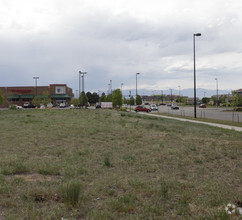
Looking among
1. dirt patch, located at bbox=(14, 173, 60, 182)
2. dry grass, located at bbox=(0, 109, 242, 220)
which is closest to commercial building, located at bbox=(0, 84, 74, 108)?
dry grass, located at bbox=(0, 109, 242, 220)

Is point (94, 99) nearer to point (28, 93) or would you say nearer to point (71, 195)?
point (28, 93)

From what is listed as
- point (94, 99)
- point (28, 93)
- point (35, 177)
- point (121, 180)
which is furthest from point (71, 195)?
point (94, 99)

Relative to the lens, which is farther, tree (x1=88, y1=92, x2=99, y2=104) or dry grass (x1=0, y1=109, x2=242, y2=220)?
tree (x1=88, y1=92, x2=99, y2=104)

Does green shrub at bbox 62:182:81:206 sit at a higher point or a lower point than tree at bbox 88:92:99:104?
lower

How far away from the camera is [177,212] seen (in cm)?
457

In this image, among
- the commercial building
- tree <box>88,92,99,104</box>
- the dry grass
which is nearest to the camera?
the dry grass

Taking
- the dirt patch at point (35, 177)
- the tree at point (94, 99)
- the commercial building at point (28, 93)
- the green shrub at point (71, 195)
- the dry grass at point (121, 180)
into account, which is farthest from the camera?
the tree at point (94, 99)

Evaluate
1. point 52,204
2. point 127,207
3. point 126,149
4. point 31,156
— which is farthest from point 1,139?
point 127,207

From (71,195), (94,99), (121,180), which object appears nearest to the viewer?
(71,195)

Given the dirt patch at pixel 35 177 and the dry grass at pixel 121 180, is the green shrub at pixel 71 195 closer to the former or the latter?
the dry grass at pixel 121 180

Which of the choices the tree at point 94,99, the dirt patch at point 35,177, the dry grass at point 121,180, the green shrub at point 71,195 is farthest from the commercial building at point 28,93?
the green shrub at point 71,195

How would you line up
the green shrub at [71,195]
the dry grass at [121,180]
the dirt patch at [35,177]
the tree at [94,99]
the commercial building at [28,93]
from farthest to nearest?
the tree at [94,99] → the commercial building at [28,93] → the dirt patch at [35,177] → the green shrub at [71,195] → the dry grass at [121,180]

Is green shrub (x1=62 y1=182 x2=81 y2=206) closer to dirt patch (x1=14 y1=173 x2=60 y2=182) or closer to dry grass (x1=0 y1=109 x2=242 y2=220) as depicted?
dry grass (x1=0 y1=109 x2=242 y2=220)

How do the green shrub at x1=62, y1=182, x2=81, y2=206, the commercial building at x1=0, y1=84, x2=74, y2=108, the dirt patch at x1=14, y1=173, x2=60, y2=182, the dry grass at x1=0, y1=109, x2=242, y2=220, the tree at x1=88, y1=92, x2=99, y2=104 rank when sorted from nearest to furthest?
the dry grass at x1=0, y1=109, x2=242, y2=220 < the green shrub at x1=62, y1=182, x2=81, y2=206 < the dirt patch at x1=14, y1=173, x2=60, y2=182 < the commercial building at x1=0, y1=84, x2=74, y2=108 < the tree at x1=88, y1=92, x2=99, y2=104
